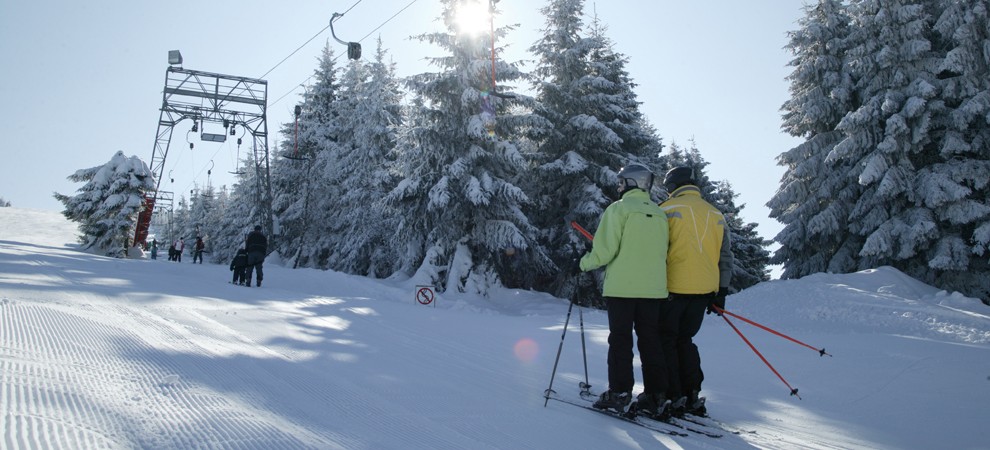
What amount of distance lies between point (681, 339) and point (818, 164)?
18038 mm

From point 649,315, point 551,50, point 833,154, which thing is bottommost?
point 649,315

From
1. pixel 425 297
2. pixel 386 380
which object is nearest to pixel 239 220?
pixel 425 297

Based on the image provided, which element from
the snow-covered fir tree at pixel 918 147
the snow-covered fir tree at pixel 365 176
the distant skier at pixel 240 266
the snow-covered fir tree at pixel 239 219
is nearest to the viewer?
the distant skier at pixel 240 266

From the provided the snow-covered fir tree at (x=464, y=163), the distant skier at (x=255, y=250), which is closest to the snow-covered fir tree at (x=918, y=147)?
the snow-covered fir tree at (x=464, y=163)

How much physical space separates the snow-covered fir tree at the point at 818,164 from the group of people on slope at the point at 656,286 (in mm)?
16601

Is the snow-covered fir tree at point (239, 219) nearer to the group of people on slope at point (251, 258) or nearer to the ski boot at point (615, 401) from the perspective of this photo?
the group of people on slope at point (251, 258)

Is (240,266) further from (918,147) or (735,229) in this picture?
(735,229)

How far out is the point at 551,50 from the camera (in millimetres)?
20625

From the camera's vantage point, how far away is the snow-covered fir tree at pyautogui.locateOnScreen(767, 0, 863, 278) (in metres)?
18.6

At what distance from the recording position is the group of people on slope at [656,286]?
13.3 ft

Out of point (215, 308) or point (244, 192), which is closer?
point (215, 308)

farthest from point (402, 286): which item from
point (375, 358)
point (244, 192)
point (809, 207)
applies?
point (244, 192)

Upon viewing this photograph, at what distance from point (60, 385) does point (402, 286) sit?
14.9 meters

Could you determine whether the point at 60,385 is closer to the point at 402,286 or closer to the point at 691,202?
the point at 691,202
